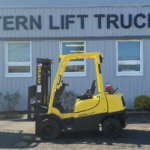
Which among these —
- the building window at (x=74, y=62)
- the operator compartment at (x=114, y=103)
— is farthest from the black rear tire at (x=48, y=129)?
the building window at (x=74, y=62)

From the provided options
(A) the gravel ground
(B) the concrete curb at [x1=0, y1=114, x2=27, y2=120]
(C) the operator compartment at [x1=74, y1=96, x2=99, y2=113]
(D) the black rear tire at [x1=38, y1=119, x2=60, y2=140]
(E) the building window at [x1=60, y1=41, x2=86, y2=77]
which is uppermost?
(E) the building window at [x1=60, y1=41, x2=86, y2=77]

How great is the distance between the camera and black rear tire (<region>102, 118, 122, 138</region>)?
5566 mm

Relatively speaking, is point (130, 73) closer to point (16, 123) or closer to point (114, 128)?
point (114, 128)

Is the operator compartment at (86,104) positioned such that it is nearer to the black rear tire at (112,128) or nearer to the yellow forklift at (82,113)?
the yellow forklift at (82,113)

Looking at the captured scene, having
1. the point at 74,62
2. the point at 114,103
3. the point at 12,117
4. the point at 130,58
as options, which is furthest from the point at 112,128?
the point at 130,58

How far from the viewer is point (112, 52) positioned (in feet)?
32.1

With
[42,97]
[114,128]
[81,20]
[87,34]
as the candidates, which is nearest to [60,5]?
[81,20]

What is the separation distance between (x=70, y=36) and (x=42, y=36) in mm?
1300

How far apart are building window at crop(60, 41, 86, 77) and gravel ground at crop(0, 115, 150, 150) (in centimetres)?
365

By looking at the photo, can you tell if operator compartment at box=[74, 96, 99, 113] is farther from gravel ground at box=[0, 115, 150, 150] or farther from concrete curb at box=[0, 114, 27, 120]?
concrete curb at box=[0, 114, 27, 120]

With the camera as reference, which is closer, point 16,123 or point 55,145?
point 55,145

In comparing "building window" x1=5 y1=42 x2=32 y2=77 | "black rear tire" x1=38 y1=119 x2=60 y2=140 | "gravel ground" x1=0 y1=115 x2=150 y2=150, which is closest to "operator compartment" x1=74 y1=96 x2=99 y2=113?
"black rear tire" x1=38 y1=119 x2=60 y2=140

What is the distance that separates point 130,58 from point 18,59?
5.28m

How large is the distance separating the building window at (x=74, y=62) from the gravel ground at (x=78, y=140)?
12.0ft
